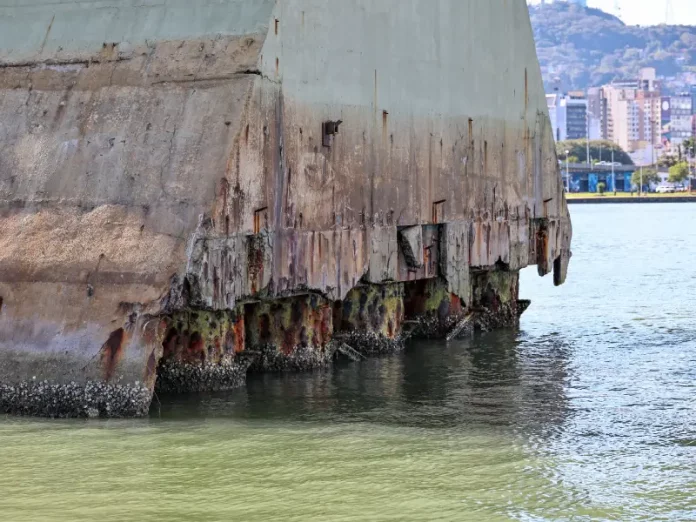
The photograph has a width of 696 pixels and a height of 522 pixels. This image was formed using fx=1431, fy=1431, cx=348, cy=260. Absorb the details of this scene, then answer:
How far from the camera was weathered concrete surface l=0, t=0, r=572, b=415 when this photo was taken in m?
12.9

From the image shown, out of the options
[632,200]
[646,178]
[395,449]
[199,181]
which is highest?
[646,178]

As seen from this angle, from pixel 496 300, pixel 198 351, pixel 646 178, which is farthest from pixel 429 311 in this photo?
pixel 646 178

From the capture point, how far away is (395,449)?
1252cm

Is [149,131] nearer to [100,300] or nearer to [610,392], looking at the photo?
[100,300]

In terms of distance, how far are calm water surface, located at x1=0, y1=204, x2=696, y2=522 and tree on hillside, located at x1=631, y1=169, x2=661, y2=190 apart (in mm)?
159123

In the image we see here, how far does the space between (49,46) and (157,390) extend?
3.71 meters

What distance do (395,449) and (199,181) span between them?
308 centimetres

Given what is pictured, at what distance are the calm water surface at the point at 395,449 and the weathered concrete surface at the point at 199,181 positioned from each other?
2.09ft

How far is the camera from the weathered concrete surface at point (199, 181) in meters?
12.9

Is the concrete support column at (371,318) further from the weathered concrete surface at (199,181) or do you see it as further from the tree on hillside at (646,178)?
the tree on hillside at (646,178)

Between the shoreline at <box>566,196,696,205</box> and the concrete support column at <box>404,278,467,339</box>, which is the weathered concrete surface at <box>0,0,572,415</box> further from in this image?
the shoreline at <box>566,196,696,205</box>

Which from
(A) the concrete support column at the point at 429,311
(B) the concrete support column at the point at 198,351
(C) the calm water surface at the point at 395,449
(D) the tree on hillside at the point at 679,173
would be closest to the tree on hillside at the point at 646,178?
(D) the tree on hillside at the point at 679,173

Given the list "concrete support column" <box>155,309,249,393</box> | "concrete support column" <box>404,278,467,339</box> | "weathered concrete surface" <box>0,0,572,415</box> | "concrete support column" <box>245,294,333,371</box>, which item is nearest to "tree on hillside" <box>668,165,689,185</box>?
"concrete support column" <box>404,278,467,339</box>

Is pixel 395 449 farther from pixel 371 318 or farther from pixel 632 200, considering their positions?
pixel 632 200
